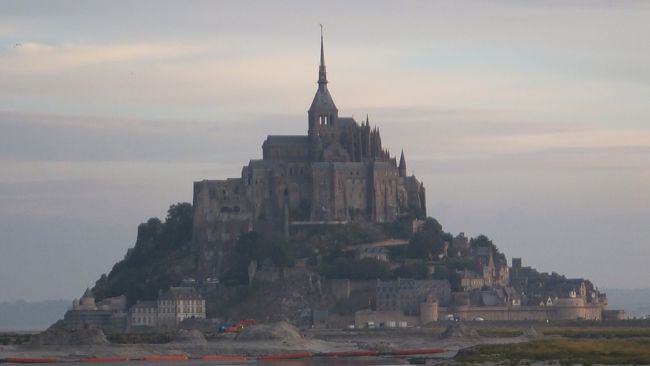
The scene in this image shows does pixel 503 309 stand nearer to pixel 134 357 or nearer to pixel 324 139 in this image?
pixel 324 139

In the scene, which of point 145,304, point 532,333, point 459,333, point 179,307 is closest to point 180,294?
point 179,307

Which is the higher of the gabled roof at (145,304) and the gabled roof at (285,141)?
the gabled roof at (285,141)

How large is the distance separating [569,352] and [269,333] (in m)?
34.4

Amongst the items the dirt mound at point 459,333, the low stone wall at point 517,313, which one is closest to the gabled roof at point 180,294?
the low stone wall at point 517,313

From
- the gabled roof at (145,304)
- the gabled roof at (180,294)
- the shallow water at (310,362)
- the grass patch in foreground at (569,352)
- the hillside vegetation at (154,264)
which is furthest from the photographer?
the hillside vegetation at (154,264)

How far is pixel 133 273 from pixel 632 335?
6383 centimetres

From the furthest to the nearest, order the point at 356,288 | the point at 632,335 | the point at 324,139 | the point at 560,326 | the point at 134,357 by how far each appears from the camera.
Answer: the point at 324,139 → the point at 356,288 → the point at 560,326 → the point at 632,335 → the point at 134,357

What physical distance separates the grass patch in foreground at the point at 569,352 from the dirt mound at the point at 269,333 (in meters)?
20.8

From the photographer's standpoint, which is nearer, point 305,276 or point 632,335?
point 632,335

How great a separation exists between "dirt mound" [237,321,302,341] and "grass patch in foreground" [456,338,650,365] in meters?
20.8

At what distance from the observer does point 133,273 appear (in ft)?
637

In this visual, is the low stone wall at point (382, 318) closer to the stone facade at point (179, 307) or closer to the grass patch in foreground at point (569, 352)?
the stone facade at point (179, 307)

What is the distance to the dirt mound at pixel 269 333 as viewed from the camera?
143 metres

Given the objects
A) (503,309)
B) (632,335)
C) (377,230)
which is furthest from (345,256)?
(632,335)
